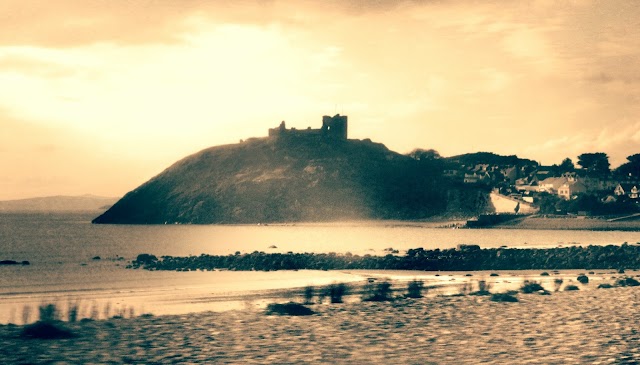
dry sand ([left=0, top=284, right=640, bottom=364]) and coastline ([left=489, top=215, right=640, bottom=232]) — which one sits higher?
coastline ([left=489, top=215, right=640, bottom=232])

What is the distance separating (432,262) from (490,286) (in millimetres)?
19814

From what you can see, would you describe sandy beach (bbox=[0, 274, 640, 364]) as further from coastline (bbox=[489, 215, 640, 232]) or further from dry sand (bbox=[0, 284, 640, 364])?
coastline (bbox=[489, 215, 640, 232])

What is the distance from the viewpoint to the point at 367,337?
16.8 meters

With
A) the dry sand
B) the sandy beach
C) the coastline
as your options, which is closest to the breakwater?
the sandy beach

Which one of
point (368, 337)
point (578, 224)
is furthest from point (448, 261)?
point (578, 224)

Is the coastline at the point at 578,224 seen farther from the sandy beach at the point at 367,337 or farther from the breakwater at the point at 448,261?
the sandy beach at the point at 367,337

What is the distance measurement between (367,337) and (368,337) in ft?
0.08

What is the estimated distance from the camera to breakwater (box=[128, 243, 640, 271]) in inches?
2051

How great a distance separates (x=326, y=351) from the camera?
14.9 m

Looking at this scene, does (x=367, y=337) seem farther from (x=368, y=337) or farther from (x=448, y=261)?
(x=448, y=261)

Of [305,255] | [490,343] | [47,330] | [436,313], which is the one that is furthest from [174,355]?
[305,255]

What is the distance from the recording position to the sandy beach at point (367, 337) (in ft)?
46.0

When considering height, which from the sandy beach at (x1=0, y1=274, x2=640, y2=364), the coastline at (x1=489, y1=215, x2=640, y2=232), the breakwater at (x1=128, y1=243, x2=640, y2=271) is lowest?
the sandy beach at (x1=0, y1=274, x2=640, y2=364)

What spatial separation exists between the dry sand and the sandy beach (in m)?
0.02
